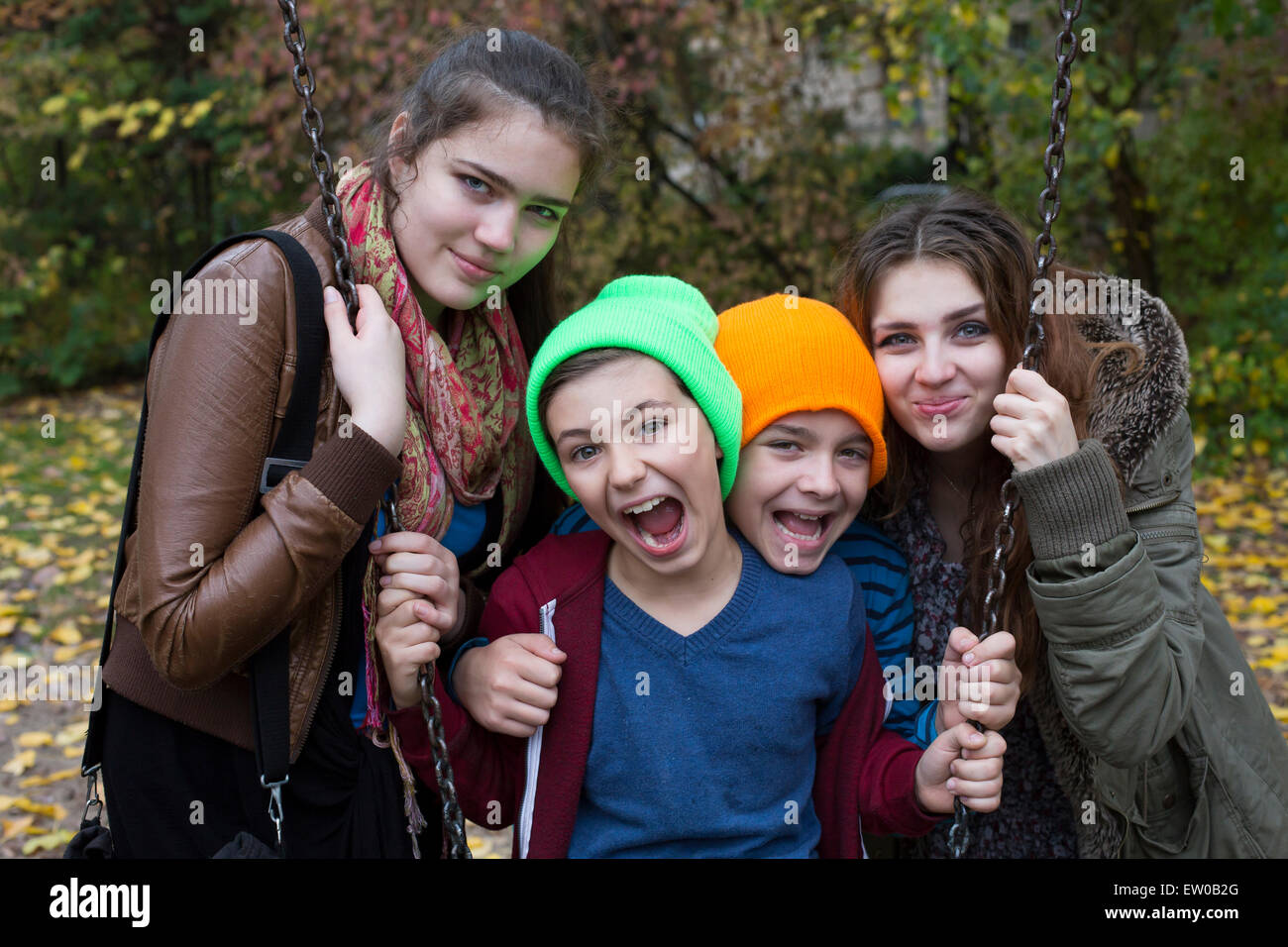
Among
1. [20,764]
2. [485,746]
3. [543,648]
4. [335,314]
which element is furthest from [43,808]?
[335,314]

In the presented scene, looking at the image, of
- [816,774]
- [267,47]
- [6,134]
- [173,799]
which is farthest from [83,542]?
[816,774]

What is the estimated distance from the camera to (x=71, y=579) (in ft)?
21.1

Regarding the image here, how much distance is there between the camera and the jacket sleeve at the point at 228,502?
1.85m

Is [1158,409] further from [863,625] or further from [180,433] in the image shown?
[180,433]

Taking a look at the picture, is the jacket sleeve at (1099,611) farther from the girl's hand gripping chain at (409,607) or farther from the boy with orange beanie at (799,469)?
the girl's hand gripping chain at (409,607)

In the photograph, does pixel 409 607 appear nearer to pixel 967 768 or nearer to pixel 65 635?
pixel 967 768

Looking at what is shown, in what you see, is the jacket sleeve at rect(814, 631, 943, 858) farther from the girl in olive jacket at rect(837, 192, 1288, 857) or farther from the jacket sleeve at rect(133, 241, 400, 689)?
the jacket sleeve at rect(133, 241, 400, 689)

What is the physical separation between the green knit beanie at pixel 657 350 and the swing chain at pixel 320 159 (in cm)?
37

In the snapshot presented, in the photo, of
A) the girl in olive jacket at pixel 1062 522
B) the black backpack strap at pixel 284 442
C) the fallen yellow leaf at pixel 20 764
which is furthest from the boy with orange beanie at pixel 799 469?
the fallen yellow leaf at pixel 20 764

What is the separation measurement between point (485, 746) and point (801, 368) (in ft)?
2.97

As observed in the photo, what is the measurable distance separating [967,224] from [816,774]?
1.11m

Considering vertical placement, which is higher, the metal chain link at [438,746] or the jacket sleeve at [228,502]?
the jacket sleeve at [228,502]

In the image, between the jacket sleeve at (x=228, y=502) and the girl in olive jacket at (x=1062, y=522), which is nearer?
the jacket sleeve at (x=228, y=502)

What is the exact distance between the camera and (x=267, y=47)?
309 inches
